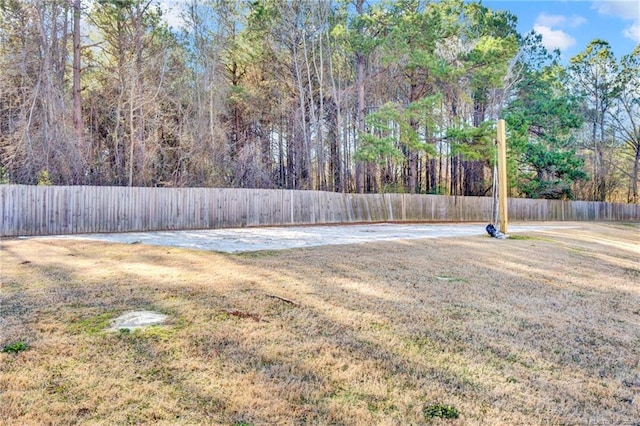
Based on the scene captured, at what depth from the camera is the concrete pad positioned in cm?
256

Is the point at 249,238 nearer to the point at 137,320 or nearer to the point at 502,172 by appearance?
the point at 502,172

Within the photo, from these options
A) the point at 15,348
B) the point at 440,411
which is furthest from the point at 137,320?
the point at 440,411

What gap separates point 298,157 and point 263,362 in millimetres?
15455

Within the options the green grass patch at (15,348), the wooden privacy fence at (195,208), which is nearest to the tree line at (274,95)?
the wooden privacy fence at (195,208)

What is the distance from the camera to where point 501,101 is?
21.1m

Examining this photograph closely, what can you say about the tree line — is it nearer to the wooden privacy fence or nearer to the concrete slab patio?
the wooden privacy fence

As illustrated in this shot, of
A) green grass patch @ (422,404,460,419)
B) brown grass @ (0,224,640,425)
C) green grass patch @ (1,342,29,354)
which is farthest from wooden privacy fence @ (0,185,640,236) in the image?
green grass patch @ (422,404,460,419)

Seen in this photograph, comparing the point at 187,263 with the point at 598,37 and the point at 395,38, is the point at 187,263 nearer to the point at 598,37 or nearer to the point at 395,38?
the point at 395,38

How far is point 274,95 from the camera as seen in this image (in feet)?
58.8

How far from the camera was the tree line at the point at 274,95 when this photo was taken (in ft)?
38.1

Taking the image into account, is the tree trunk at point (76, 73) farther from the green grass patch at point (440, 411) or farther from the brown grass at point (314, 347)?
the green grass patch at point (440, 411)

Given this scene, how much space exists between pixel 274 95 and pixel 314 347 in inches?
660

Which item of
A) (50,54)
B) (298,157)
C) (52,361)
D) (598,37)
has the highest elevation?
(598,37)

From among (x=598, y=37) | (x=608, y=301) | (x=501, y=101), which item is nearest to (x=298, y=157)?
(x=501, y=101)
